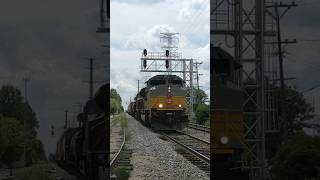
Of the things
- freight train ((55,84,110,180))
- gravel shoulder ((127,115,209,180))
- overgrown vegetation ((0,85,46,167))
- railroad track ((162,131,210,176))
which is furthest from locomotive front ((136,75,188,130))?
overgrown vegetation ((0,85,46,167))

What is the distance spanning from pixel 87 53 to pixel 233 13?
75.6 inches

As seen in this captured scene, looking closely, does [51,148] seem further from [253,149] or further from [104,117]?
[253,149]

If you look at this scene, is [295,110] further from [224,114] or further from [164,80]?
[164,80]

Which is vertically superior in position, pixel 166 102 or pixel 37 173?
pixel 166 102

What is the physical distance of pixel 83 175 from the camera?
5996 millimetres

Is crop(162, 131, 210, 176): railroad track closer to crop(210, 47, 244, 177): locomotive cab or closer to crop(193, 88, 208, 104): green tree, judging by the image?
crop(193, 88, 208, 104): green tree

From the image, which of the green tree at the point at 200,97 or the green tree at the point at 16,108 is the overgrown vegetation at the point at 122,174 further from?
the green tree at the point at 200,97

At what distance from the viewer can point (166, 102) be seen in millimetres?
21422

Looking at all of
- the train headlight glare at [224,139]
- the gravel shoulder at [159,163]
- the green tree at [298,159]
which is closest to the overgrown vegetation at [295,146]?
the green tree at [298,159]

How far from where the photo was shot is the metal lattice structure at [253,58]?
6.36 metres

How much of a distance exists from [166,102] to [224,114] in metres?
15.1

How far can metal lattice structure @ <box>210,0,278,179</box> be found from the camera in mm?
6363

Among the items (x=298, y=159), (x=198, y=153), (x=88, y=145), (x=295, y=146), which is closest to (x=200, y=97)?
(x=198, y=153)

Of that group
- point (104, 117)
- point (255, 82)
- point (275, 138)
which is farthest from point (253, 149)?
point (104, 117)
